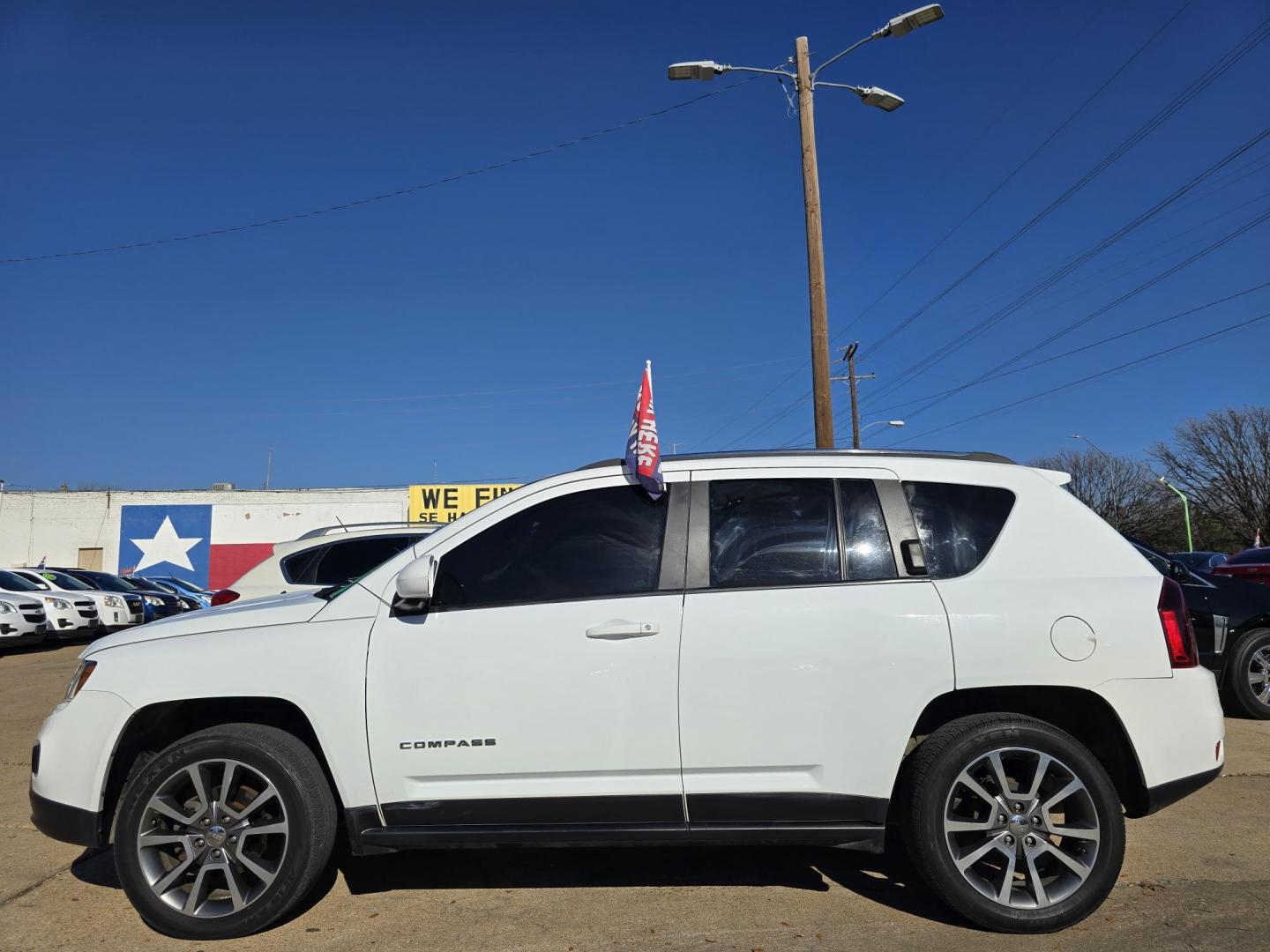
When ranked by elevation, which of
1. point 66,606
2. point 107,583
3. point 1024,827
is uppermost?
point 107,583

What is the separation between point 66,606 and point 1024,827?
60.1ft

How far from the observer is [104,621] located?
710 inches

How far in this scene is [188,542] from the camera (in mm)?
41375

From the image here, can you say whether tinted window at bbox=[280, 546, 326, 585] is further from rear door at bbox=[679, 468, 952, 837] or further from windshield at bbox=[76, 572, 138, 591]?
windshield at bbox=[76, 572, 138, 591]

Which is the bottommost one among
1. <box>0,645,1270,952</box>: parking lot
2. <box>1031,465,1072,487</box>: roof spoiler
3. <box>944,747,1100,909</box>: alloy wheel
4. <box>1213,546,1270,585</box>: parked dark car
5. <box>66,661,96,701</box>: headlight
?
<box>0,645,1270,952</box>: parking lot

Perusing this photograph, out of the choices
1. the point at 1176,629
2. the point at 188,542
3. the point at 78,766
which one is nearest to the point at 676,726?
the point at 1176,629

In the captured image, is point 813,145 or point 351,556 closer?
point 351,556

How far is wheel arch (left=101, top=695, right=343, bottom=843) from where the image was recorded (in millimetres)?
3742

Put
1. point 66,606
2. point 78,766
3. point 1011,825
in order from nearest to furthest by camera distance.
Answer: point 1011,825 → point 78,766 → point 66,606

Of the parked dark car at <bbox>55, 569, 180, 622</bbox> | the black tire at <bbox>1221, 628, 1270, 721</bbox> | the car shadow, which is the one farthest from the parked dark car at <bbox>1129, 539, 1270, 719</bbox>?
the parked dark car at <bbox>55, 569, 180, 622</bbox>

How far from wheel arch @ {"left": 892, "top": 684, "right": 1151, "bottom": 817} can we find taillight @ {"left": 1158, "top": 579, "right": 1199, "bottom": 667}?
0.35 meters

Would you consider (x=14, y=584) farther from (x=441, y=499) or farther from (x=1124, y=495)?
(x=1124, y=495)

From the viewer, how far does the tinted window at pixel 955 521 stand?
3.78 m

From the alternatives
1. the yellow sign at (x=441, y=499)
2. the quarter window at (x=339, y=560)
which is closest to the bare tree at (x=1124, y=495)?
the yellow sign at (x=441, y=499)
